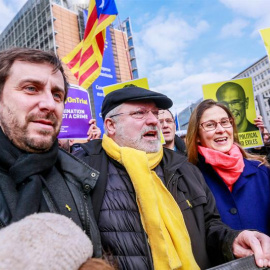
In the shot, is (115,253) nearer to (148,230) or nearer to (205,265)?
(148,230)

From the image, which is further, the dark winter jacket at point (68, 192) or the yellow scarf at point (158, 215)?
the yellow scarf at point (158, 215)

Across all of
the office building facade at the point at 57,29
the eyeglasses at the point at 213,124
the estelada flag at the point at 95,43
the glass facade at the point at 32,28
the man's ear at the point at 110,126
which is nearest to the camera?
the man's ear at the point at 110,126

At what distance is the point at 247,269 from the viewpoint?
38.5 inches

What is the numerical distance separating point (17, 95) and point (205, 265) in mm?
1451

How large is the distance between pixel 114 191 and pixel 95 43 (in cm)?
332

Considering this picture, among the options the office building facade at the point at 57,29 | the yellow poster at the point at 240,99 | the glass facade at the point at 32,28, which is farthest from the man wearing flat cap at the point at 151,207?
the glass facade at the point at 32,28

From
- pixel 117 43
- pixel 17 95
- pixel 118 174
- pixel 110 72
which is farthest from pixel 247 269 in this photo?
pixel 117 43

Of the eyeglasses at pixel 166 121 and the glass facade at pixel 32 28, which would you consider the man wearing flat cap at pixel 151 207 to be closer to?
the eyeglasses at pixel 166 121

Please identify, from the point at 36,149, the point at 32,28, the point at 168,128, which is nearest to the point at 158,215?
the point at 36,149

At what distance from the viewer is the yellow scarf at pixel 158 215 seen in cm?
141

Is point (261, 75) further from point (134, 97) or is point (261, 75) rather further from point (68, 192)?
point (68, 192)

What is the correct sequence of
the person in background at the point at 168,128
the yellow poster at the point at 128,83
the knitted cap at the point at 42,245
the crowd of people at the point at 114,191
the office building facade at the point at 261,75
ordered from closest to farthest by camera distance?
the knitted cap at the point at 42,245 < the crowd of people at the point at 114,191 < the yellow poster at the point at 128,83 < the person in background at the point at 168,128 < the office building facade at the point at 261,75

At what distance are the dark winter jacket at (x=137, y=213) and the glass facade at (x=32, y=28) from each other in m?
38.8

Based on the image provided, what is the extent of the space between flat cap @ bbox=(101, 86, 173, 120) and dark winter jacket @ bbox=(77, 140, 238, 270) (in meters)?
0.39
